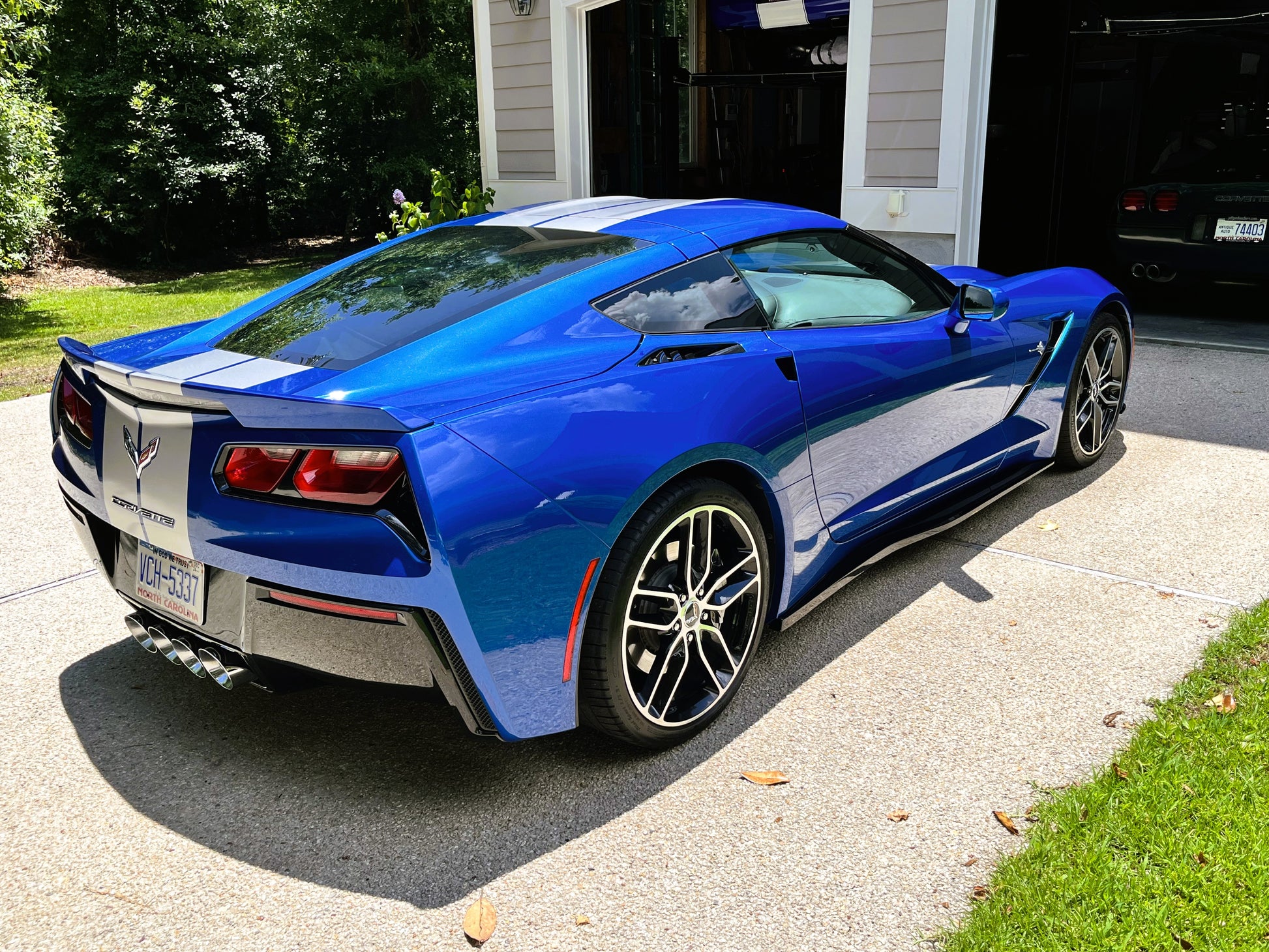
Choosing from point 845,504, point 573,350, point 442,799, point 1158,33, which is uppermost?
point 1158,33

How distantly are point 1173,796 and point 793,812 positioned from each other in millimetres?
909

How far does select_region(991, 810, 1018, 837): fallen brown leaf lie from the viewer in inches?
99.9

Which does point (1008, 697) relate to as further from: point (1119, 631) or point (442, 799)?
point (442, 799)

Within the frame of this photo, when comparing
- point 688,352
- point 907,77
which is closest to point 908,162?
point 907,77

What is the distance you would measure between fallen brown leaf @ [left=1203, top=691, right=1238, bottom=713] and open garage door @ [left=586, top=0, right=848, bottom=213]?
29.7 ft

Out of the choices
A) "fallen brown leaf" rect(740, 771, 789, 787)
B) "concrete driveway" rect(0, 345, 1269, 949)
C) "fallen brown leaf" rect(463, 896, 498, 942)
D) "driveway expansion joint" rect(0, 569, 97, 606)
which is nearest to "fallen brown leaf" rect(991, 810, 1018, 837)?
"concrete driveway" rect(0, 345, 1269, 949)

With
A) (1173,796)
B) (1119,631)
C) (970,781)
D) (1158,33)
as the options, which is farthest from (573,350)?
(1158,33)

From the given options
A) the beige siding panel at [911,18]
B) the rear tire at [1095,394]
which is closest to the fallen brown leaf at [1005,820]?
the rear tire at [1095,394]

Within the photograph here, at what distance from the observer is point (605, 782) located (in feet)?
9.23

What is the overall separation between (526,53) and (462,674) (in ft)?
32.4

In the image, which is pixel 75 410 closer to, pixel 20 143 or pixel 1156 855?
pixel 1156 855

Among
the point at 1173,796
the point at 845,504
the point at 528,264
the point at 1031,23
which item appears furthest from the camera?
the point at 1031,23

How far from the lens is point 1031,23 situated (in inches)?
397

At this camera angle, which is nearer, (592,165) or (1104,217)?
(592,165)
